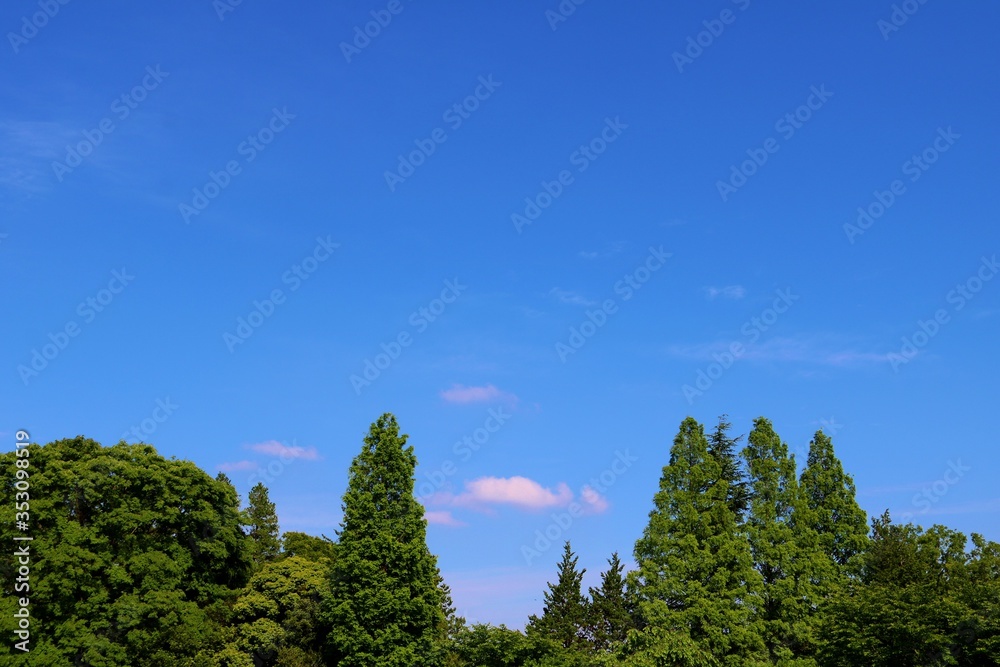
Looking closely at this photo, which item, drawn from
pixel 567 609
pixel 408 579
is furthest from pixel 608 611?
pixel 408 579

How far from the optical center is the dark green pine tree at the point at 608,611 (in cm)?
4791

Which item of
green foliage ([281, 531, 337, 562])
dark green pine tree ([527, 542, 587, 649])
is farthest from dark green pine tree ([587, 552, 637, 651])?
green foliage ([281, 531, 337, 562])

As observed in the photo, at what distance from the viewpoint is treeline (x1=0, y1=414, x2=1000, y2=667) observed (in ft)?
125

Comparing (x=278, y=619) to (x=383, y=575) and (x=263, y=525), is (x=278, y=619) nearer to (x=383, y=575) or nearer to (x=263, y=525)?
(x=383, y=575)

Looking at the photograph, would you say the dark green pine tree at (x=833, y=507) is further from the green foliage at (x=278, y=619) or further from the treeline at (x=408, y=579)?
the green foliage at (x=278, y=619)

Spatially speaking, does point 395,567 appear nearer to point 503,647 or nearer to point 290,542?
point 503,647

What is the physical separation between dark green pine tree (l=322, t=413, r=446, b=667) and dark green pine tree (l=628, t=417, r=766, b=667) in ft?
29.5

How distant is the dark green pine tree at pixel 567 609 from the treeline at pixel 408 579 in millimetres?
3085

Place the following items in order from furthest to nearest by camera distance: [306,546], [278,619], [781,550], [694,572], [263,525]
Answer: [263,525] → [306,546] → [278,619] → [781,550] → [694,572]

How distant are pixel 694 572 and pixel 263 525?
32717 mm

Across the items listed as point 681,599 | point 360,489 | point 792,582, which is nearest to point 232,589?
point 360,489

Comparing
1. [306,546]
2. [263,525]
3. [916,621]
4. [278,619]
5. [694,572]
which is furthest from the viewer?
[263,525]

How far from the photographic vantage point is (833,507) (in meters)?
45.8

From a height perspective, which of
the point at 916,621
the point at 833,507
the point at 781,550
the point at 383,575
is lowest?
the point at 916,621
